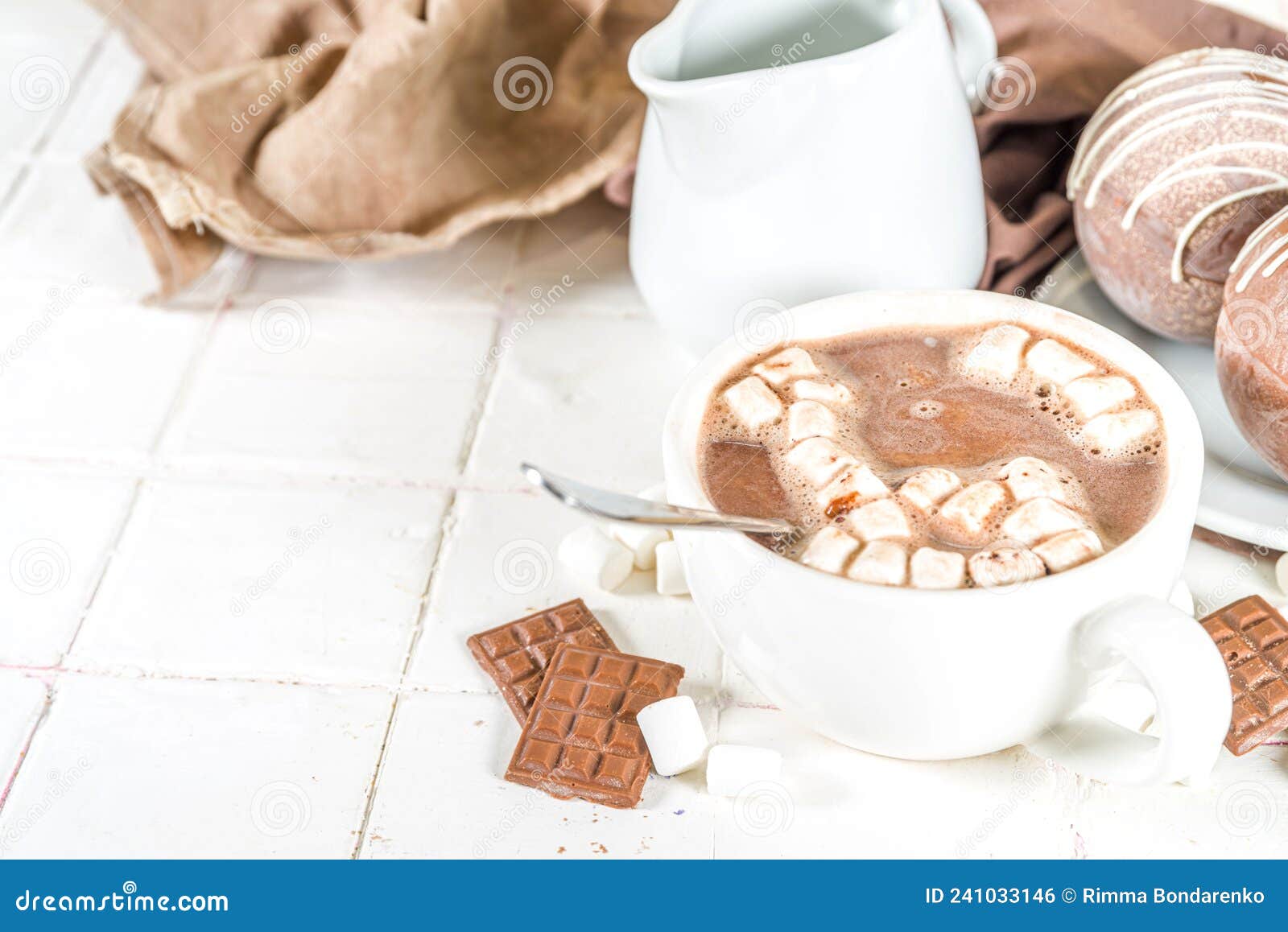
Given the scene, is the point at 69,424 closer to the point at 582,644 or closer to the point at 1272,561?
the point at 582,644

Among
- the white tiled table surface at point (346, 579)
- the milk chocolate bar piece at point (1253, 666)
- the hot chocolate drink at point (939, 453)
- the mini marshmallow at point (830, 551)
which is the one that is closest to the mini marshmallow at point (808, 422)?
the hot chocolate drink at point (939, 453)

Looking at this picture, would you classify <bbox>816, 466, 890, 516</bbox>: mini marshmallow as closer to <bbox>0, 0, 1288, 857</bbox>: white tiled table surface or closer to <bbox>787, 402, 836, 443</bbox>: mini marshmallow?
<bbox>787, 402, 836, 443</bbox>: mini marshmallow

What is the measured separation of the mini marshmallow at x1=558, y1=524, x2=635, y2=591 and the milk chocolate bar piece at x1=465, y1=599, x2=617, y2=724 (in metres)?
0.03

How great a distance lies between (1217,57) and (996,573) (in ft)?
2.22

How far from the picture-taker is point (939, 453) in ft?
3.13

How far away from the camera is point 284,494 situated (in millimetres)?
1231

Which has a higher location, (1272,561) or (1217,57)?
(1217,57)

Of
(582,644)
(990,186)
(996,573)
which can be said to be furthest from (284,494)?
(990,186)

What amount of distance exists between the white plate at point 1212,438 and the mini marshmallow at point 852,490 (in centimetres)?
32

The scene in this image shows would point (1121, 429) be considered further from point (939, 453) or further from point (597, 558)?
point (597, 558)

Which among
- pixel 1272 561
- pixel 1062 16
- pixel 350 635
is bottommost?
pixel 1272 561

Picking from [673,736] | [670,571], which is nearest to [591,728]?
[673,736]

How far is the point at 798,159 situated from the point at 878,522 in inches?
15.7

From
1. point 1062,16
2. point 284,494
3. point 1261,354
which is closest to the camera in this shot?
point 1261,354
